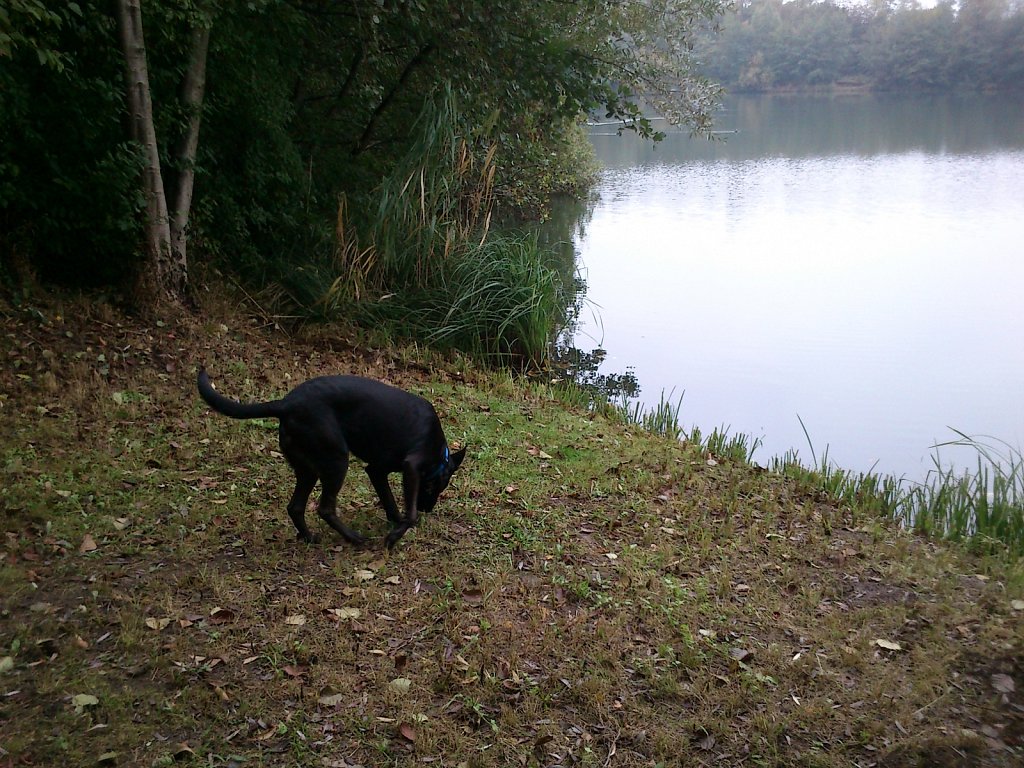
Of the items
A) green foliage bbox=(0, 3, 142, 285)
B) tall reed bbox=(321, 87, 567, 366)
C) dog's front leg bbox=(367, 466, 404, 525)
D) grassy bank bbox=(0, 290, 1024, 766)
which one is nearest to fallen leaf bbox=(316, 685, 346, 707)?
grassy bank bbox=(0, 290, 1024, 766)

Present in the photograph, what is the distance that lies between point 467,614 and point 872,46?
49.4 metres

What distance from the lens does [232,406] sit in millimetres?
4328

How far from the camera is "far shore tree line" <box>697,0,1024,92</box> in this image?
1570 inches

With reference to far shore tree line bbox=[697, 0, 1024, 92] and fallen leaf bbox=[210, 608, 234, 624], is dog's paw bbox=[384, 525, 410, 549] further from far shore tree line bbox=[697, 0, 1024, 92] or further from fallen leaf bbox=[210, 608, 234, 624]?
far shore tree line bbox=[697, 0, 1024, 92]

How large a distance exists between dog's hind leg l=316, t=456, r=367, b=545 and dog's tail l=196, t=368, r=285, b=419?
1.29 ft

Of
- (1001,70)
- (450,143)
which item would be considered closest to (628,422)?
(450,143)

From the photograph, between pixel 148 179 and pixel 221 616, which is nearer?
pixel 221 616

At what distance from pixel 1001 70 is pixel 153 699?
46.4 meters

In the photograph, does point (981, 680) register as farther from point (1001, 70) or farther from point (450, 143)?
point (1001, 70)

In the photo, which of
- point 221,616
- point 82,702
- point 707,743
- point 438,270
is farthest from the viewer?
point 438,270

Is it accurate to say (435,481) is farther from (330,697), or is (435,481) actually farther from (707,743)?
(707,743)

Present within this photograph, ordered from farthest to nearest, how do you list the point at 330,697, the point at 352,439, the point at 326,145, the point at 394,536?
the point at 326,145 < the point at 394,536 < the point at 352,439 < the point at 330,697

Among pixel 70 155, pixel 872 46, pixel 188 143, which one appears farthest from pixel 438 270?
pixel 872 46

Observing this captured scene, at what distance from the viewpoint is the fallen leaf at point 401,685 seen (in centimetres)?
377
